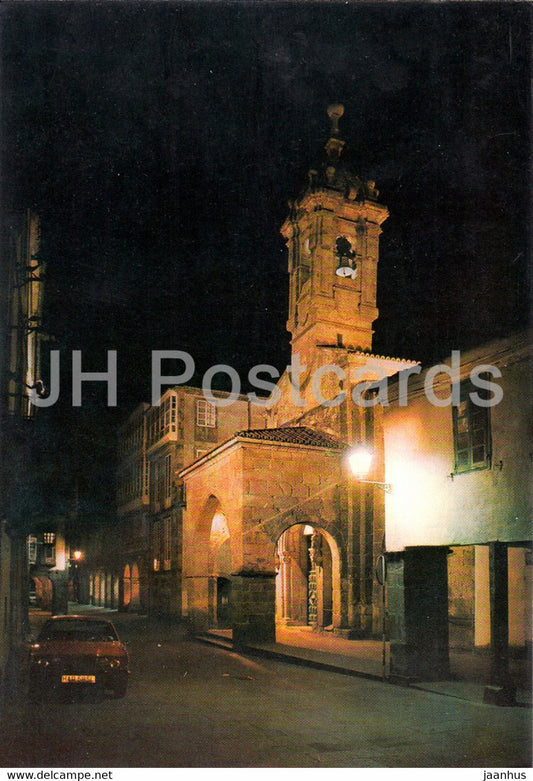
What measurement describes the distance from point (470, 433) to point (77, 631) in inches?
378

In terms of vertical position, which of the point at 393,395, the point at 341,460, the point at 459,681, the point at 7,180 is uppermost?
the point at 7,180

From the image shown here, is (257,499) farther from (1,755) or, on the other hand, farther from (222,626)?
(1,755)

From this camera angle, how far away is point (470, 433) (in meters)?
16.7

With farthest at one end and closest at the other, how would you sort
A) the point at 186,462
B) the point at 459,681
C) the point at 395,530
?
the point at 186,462
the point at 395,530
the point at 459,681

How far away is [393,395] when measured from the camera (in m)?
20.5

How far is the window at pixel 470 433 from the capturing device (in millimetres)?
16125

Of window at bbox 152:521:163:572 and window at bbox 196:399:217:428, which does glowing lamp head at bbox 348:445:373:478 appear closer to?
window at bbox 196:399:217:428

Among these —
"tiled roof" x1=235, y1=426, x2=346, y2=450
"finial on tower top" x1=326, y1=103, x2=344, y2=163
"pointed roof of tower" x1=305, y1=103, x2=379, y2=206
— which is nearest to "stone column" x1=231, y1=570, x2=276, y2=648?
"tiled roof" x1=235, y1=426, x2=346, y2=450

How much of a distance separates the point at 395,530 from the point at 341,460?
142 inches

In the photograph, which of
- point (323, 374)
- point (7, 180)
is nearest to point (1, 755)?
point (7, 180)

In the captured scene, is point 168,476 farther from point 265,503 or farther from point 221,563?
point 265,503

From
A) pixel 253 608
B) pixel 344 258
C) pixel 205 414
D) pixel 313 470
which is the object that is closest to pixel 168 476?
pixel 205 414

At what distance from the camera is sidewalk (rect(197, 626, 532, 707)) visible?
40.9 ft

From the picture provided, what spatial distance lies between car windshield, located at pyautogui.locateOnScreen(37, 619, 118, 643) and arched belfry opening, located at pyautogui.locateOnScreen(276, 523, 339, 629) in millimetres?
13880
